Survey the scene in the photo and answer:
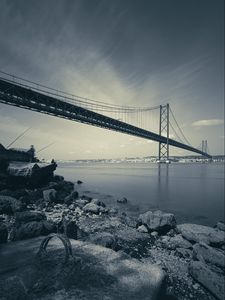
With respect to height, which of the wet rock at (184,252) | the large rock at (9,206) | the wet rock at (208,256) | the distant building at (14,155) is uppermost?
the distant building at (14,155)

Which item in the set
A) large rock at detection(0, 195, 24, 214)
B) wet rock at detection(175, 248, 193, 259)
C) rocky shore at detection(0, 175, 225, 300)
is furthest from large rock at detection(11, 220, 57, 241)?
wet rock at detection(175, 248, 193, 259)

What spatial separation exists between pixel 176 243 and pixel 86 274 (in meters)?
3.84

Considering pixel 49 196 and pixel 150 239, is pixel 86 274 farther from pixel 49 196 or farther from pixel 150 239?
pixel 49 196

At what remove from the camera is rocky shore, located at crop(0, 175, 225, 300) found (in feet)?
12.0

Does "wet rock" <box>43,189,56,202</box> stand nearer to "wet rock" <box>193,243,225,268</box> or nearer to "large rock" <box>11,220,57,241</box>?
"large rock" <box>11,220,57,241</box>

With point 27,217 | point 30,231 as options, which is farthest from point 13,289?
point 27,217

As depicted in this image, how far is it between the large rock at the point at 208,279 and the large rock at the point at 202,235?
174 cm

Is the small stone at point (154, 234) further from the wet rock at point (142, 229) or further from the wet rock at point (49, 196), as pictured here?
the wet rock at point (49, 196)

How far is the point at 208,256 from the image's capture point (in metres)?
4.70

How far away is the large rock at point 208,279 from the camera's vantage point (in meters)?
3.50

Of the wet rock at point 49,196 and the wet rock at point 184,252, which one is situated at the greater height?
the wet rock at point 49,196

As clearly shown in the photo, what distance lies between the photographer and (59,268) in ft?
9.46

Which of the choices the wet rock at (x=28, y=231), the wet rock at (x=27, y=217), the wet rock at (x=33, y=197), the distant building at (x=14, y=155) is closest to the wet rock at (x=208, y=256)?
the wet rock at (x=28, y=231)

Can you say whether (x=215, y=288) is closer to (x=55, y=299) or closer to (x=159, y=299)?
(x=159, y=299)
